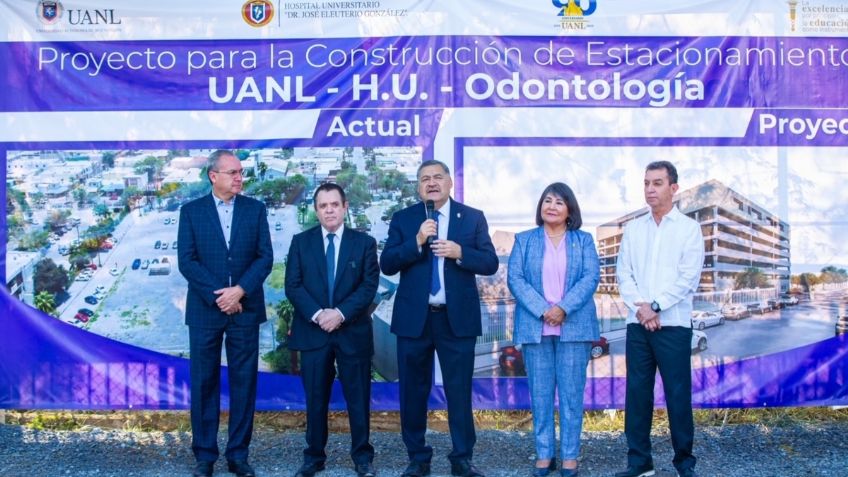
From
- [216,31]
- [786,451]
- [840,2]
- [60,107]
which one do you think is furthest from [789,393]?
[60,107]

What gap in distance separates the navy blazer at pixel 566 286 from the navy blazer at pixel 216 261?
145 centimetres

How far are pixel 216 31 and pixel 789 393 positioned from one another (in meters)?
4.57

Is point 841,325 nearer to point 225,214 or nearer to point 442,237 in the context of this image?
point 442,237

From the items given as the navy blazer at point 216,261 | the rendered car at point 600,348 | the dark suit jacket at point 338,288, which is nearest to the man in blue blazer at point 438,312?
the dark suit jacket at point 338,288

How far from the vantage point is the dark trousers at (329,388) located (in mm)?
4883

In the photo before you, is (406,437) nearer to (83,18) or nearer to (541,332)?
(541,332)

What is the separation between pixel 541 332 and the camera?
483cm

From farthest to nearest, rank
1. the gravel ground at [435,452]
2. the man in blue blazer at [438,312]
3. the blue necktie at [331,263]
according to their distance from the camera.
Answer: the gravel ground at [435,452], the blue necktie at [331,263], the man in blue blazer at [438,312]

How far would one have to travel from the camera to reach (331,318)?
15.7 feet

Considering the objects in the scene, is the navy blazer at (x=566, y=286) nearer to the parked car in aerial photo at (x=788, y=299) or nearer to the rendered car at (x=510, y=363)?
the rendered car at (x=510, y=363)

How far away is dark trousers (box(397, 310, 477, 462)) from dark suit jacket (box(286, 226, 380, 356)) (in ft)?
0.92

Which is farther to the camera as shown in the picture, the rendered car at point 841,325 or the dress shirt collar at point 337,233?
the rendered car at point 841,325

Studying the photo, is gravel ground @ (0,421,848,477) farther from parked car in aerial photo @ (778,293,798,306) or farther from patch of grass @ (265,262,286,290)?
patch of grass @ (265,262,286,290)

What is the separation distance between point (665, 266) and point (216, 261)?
2.52 metres
